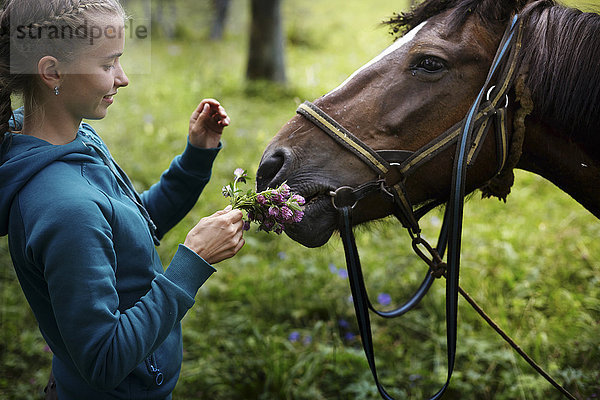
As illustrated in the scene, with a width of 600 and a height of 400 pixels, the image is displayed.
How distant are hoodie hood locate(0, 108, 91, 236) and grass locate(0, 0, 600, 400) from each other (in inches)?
44.4

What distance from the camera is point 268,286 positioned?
3.56 m

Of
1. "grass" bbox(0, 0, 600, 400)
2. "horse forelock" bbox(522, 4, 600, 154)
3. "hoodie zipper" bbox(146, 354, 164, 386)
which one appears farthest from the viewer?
"grass" bbox(0, 0, 600, 400)

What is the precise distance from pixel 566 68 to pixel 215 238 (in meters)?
1.30

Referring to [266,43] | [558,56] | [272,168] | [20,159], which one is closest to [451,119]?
[558,56]

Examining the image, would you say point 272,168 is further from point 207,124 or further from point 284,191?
point 207,124

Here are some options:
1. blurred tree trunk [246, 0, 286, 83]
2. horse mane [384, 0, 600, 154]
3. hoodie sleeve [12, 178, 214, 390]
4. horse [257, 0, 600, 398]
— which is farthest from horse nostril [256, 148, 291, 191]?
blurred tree trunk [246, 0, 286, 83]

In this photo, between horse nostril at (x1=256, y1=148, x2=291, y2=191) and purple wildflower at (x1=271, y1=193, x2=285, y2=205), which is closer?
purple wildflower at (x1=271, y1=193, x2=285, y2=205)

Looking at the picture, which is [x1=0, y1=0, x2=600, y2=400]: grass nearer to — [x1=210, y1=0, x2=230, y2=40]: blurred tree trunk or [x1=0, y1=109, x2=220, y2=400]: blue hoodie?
[x1=0, y1=109, x2=220, y2=400]: blue hoodie

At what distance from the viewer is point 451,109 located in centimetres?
180

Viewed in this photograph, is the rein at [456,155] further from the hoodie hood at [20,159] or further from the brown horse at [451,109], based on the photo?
the hoodie hood at [20,159]

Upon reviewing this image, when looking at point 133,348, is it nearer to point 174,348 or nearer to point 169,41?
point 174,348

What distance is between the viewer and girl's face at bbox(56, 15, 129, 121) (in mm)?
1373

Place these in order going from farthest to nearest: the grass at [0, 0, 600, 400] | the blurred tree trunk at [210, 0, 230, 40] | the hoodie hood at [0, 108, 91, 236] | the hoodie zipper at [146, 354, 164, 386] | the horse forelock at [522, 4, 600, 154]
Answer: the blurred tree trunk at [210, 0, 230, 40] < the grass at [0, 0, 600, 400] < the horse forelock at [522, 4, 600, 154] < the hoodie zipper at [146, 354, 164, 386] < the hoodie hood at [0, 108, 91, 236]

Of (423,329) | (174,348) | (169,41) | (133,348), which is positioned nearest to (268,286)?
(423,329)
